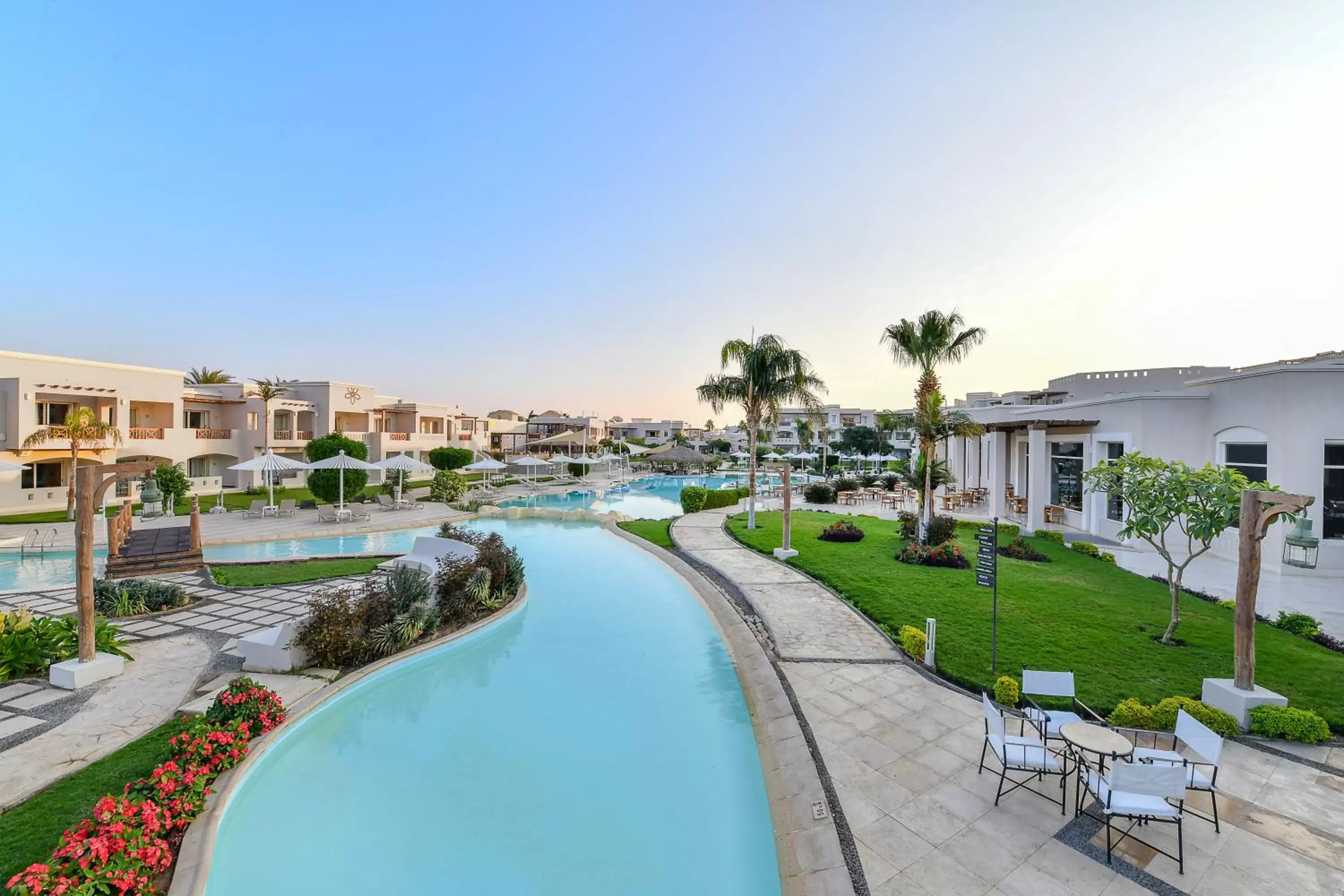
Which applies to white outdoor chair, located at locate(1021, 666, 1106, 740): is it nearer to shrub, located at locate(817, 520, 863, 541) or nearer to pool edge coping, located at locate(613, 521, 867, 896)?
pool edge coping, located at locate(613, 521, 867, 896)

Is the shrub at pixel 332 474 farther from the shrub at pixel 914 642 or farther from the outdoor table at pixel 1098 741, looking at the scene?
the outdoor table at pixel 1098 741

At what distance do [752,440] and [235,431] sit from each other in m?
27.4

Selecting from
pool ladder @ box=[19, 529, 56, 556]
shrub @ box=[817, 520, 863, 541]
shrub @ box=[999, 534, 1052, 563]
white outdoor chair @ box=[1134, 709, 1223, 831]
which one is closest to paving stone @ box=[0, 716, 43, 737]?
white outdoor chair @ box=[1134, 709, 1223, 831]

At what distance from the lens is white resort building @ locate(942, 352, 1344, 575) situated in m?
11.8

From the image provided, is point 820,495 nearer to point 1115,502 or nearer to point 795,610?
point 1115,502

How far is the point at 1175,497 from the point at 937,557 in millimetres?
6056

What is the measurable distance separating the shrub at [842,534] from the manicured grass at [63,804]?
14.5 metres

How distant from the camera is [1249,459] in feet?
43.8

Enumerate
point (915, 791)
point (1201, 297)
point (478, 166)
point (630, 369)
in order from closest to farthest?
point (915, 791) < point (1201, 297) < point (478, 166) < point (630, 369)

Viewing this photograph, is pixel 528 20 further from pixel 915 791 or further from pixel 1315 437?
pixel 1315 437

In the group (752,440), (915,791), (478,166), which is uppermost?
(478,166)

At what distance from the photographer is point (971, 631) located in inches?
333

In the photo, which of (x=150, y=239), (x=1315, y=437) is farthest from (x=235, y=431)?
(x=1315, y=437)

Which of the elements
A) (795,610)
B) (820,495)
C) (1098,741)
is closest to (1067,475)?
(820,495)
